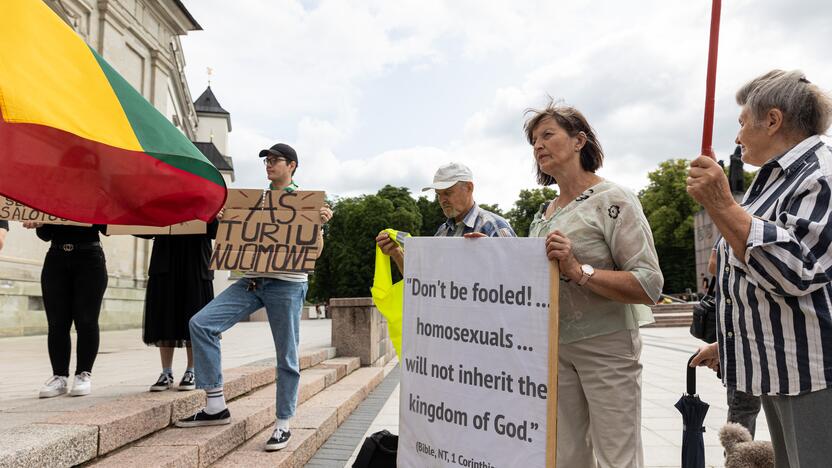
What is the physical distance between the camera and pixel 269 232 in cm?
429

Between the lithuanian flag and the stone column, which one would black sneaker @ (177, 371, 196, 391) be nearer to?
the lithuanian flag

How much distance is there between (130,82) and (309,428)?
1920cm

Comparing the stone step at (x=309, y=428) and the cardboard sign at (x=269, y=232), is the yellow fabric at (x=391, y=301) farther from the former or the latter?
the stone step at (x=309, y=428)

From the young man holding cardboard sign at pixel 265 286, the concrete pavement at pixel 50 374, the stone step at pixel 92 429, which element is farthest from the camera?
the young man holding cardboard sign at pixel 265 286

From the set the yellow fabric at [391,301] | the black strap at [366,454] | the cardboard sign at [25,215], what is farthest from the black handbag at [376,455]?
the cardboard sign at [25,215]

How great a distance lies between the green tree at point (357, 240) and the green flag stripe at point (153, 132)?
46.5 metres

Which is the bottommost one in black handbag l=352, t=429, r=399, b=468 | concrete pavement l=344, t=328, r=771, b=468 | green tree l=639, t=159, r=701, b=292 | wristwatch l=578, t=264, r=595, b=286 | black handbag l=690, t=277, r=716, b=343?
concrete pavement l=344, t=328, r=771, b=468

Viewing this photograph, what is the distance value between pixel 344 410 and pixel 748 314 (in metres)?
5.33

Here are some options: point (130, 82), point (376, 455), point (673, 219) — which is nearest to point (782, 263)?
point (376, 455)

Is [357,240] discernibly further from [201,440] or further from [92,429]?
[92,429]

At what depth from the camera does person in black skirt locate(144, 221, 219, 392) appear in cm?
478

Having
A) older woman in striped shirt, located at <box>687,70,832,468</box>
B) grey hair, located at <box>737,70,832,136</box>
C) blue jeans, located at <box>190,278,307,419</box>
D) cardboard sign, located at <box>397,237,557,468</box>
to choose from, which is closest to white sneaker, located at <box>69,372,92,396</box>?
blue jeans, located at <box>190,278,307,419</box>

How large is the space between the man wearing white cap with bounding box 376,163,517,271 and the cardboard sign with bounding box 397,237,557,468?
0.62 m

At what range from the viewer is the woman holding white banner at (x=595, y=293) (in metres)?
2.22
